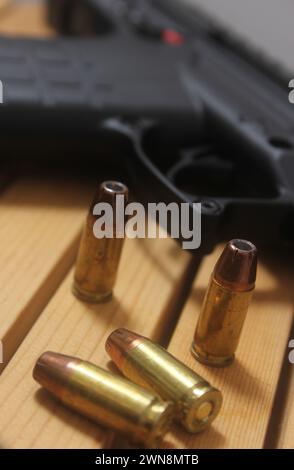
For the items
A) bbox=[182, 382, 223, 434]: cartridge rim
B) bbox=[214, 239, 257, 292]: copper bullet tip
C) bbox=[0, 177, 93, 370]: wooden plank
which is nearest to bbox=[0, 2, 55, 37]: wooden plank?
bbox=[0, 177, 93, 370]: wooden plank

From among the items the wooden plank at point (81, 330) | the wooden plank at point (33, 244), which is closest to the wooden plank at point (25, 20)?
the wooden plank at point (33, 244)

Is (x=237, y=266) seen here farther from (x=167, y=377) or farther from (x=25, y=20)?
(x=25, y=20)

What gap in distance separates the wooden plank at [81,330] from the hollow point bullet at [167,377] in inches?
1.4

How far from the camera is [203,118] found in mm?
942

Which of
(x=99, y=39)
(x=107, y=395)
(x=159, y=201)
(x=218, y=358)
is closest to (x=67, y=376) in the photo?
(x=107, y=395)

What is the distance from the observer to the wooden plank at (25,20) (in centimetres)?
150

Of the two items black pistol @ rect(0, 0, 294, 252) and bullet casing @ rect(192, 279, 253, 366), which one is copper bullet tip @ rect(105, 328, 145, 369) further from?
black pistol @ rect(0, 0, 294, 252)

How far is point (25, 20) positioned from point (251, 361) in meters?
1.17

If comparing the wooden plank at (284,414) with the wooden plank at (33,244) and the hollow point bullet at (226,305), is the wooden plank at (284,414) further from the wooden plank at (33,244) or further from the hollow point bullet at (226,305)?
the wooden plank at (33,244)

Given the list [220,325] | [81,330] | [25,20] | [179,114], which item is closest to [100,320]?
Result: [81,330]

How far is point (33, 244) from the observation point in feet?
2.73

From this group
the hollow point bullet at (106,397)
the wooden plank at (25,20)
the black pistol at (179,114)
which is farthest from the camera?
the wooden plank at (25,20)

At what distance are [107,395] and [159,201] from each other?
320 millimetres

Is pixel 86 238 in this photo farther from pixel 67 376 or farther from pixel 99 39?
pixel 99 39
